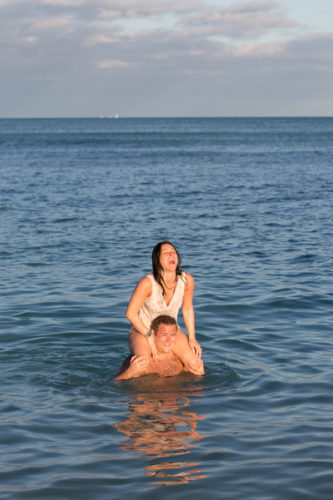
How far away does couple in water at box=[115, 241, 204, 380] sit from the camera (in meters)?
9.26

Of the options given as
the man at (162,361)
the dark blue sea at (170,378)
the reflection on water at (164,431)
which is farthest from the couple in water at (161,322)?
the reflection on water at (164,431)

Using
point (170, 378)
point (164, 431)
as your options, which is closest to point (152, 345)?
point (170, 378)

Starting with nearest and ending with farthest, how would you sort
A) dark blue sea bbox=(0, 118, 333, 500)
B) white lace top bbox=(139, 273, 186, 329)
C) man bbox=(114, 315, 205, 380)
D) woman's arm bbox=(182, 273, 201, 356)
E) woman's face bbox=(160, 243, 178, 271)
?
dark blue sea bbox=(0, 118, 333, 500)
woman's face bbox=(160, 243, 178, 271)
man bbox=(114, 315, 205, 380)
white lace top bbox=(139, 273, 186, 329)
woman's arm bbox=(182, 273, 201, 356)

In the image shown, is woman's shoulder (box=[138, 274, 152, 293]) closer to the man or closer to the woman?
the woman

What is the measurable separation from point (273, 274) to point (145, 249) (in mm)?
4809

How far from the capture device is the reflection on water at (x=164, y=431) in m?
6.81

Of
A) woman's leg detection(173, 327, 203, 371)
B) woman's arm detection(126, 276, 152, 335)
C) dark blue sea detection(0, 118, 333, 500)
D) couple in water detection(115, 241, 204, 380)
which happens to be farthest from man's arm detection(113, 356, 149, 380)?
woman's leg detection(173, 327, 203, 371)

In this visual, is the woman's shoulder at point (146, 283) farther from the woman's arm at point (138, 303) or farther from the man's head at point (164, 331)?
the man's head at point (164, 331)

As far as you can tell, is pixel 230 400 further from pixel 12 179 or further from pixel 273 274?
pixel 12 179

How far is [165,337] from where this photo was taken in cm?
938

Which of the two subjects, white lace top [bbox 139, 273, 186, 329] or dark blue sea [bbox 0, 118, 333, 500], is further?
white lace top [bbox 139, 273, 186, 329]

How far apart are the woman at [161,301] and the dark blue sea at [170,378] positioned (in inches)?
17.2

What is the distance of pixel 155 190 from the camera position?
37.6m

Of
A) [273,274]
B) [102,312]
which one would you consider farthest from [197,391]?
[273,274]
